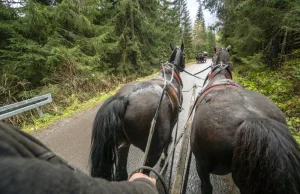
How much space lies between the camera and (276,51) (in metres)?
7.10

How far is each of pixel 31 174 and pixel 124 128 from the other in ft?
6.48

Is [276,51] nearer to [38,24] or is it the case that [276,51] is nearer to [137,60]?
[137,60]

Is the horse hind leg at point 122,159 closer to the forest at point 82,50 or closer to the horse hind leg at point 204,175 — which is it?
the horse hind leg at point 204,175

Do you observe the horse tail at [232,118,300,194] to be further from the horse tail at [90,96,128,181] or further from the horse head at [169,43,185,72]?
the horse head at [169,43,185,72]

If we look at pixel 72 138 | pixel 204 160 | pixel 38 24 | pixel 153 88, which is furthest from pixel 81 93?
pixel 204 160

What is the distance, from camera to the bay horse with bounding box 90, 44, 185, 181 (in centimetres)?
218

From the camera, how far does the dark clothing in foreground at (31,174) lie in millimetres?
416

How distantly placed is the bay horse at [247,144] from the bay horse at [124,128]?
65 cm

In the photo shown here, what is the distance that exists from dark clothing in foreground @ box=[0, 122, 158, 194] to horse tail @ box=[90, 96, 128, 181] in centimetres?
157

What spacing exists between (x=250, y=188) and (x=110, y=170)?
65.4 inches

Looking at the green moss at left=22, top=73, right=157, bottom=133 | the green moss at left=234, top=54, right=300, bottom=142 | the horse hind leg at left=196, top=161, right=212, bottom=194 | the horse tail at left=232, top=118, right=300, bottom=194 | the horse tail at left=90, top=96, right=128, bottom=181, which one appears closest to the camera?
the horse tail at left=232, top=118, right=300, bottom=194

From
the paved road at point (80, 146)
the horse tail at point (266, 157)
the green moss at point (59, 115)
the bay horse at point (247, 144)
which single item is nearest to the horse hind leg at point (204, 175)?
the bay horse at point (247, 144)

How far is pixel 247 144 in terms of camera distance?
5.03 feet

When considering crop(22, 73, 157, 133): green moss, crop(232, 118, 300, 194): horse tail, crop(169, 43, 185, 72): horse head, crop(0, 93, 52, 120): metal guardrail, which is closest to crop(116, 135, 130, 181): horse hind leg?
crop(232, 118, 300, 194): horse tail
